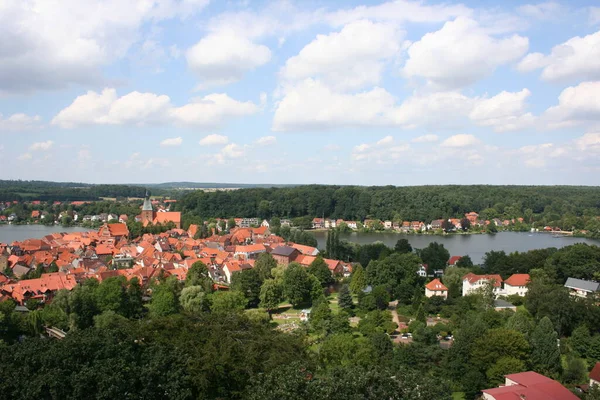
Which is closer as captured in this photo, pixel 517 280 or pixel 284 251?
pixel 517 280

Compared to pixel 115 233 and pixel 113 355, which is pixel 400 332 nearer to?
pixel 113 355

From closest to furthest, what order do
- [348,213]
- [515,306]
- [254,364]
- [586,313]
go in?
[254,364], [586,313], [515,306], [348,213]

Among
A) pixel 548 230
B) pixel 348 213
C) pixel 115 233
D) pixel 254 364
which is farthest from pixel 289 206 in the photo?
pixel 254 364

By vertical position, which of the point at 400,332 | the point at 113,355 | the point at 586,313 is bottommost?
the point at 400,332

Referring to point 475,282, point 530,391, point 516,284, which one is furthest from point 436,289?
point 530,391

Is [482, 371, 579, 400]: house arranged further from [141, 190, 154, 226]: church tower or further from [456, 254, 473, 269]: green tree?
[141, 190, 154, 226]: church tower

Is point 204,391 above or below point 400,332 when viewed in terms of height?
above

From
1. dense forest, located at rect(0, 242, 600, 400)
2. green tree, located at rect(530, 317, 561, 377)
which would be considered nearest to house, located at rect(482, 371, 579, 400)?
dense forest, located at rect(0, 242, 600, 400)

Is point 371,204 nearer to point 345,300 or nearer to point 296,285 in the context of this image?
point 296,285
